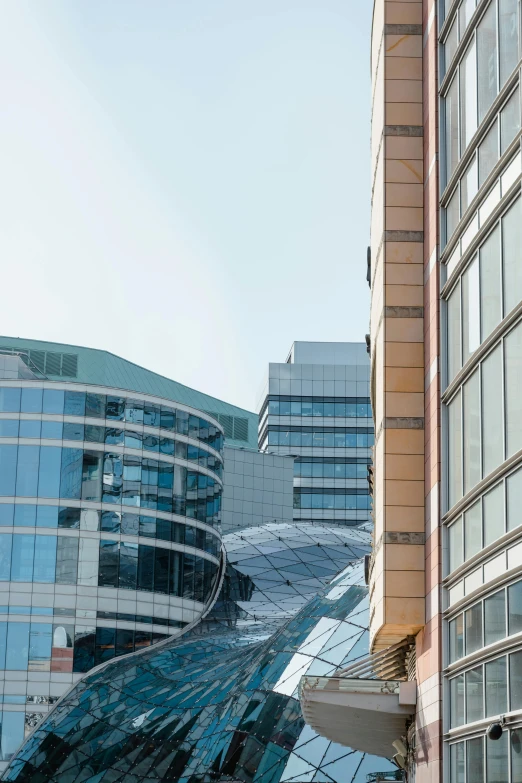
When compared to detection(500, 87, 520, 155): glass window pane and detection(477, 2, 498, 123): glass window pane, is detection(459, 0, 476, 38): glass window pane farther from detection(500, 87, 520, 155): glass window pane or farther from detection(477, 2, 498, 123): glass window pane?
detection(500, 87, 520, 155): glass window pane

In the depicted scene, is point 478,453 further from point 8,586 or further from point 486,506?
point 8,586

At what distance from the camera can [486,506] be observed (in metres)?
20.2

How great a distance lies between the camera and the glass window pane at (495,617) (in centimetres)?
1894

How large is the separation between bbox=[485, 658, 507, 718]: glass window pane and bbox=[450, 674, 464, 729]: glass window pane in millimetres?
2079

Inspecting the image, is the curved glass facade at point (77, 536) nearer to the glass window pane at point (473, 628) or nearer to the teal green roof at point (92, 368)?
the glass window pane at point (473, 628)

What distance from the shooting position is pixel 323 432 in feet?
537

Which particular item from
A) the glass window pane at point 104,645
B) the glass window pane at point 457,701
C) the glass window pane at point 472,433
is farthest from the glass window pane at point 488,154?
the glass window pane at point 104,645

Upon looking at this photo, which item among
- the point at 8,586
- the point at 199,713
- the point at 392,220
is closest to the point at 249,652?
the point at 199,713

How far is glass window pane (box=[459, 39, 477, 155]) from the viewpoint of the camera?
21.9 m

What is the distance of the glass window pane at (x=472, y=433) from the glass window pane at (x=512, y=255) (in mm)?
2442

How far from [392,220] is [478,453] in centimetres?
770

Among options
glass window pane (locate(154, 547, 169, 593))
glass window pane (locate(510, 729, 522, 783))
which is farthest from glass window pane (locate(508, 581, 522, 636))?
glass window pane (locate(154, 547, 169, 593))

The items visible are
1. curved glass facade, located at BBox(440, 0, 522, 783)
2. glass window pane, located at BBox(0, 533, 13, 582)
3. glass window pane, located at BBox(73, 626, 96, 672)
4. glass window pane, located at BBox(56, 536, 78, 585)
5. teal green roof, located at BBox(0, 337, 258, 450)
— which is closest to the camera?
curved glass facade, located at BBox(440, 0, 522, 783)

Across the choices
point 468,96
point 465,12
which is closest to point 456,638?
point 468,96
